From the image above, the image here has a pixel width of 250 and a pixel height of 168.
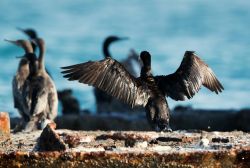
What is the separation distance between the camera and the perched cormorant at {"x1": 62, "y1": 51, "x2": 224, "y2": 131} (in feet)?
29.3

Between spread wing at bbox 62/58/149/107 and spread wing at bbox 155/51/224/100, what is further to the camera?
spread wing at bbox 155/51/224/100

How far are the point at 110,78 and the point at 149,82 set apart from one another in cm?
69

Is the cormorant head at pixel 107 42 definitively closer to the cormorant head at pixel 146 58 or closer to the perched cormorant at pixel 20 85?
the perched cormorant at pixel 20 85

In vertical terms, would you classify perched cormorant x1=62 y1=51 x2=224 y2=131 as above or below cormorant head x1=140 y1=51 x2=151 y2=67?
below

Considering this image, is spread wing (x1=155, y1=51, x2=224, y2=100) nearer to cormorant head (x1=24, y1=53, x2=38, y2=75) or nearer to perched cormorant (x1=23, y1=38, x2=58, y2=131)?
perched cormorant (x1=23, y1=38, x2=58, y2=131)

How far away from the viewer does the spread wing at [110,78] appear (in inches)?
347

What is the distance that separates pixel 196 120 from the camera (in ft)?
58.9

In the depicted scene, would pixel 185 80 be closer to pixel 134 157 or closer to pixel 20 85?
pixel 134 157

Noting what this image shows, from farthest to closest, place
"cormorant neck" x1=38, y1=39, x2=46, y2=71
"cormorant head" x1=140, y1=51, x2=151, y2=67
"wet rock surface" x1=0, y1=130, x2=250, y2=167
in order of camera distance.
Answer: "cormorant neck" x1=38, y1=39, x2=46, y2=71
"cormorant head" x1=140, y1=51, x2=151, y2=67
"wet rock surface" x1=0, y1=130, x2=250, y2=167

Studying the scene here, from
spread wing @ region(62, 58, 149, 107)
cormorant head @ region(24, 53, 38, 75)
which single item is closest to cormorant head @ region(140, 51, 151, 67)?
spread wing @ region(62, 58, 149, 107)

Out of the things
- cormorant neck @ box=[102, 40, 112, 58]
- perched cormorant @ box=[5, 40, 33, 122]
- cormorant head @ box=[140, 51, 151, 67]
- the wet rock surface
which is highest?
cormorant neck @ box=[102, 40, 112, 58]

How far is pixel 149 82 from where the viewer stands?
31.5ft

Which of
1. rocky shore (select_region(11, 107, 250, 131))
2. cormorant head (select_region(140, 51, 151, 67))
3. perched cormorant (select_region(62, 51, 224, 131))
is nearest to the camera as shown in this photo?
perched cormorant (select_region(62, 51, 224, 131))

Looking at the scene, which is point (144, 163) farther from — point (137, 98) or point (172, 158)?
point (137, 98)
